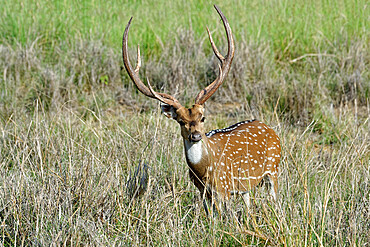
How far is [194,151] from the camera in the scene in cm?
398

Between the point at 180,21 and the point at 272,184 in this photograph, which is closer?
the point at 272,184

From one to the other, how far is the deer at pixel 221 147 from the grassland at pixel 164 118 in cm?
16

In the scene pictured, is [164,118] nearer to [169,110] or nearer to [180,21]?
[169,110]

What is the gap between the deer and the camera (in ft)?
12.9

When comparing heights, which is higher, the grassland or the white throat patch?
the white throat patch

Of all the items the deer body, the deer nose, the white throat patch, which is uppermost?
the deer nose

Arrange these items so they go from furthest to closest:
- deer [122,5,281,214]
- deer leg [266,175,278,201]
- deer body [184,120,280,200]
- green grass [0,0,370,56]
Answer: green grass [0,0,370,56] < deer leg [266,175,278,201] < deer body [184,120,280,200] < deer [122,5,281,214]

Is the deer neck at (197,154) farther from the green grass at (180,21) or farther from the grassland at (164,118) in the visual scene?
the green grass at (180,21)

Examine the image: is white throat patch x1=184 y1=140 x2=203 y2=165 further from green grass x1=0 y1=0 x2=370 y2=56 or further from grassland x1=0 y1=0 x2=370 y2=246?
green grass x1=0 y1=0 x2=370 y2=56

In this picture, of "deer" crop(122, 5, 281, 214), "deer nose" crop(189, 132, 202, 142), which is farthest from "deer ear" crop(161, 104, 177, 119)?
"deer nose" crop(189, 132, 202, 142)

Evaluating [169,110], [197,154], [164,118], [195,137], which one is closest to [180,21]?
[164,118]

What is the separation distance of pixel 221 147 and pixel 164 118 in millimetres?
1572

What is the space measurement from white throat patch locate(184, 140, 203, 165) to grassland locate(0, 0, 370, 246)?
0.75 feet

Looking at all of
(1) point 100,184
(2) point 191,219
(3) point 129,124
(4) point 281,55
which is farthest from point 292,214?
(4) point 281,55
